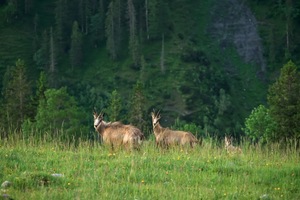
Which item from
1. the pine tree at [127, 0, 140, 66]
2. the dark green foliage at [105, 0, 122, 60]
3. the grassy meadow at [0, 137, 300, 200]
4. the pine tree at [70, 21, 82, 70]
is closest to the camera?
the grassy meadow at [0, 137, 300, 200]

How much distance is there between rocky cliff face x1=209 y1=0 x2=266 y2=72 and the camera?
504 feet

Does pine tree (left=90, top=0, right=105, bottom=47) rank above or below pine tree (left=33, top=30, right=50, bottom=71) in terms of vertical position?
above

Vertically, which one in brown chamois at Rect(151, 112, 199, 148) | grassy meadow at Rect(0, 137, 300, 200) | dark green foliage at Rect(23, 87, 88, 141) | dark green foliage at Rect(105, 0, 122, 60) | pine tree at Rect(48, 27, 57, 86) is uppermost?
dark green foliage at Rect(105, 0, 122, 60)

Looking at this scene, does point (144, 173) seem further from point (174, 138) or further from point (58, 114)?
point (58, 114)

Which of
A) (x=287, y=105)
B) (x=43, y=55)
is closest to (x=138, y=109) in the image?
(x=287, y=105)

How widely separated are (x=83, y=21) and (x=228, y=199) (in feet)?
503

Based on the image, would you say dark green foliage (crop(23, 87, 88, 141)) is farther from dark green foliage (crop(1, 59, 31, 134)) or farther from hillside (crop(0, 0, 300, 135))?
hillside (crop(0, 0, 300, 135))

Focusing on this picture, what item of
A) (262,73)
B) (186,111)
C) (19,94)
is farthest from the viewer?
(262,73)

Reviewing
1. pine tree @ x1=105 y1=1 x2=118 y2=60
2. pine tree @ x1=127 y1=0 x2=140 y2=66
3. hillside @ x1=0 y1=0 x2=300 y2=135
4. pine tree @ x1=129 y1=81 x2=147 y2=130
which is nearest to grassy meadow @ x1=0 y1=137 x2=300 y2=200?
pine tree @ x1=129 y1=81 x2=147 y2=130

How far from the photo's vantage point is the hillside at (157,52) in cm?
12381

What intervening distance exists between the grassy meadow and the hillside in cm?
9270

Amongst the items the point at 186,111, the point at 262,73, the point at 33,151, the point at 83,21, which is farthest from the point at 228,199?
the point at 83,21

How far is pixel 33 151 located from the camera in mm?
17828

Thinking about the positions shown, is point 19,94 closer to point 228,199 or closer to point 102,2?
point 228,199
